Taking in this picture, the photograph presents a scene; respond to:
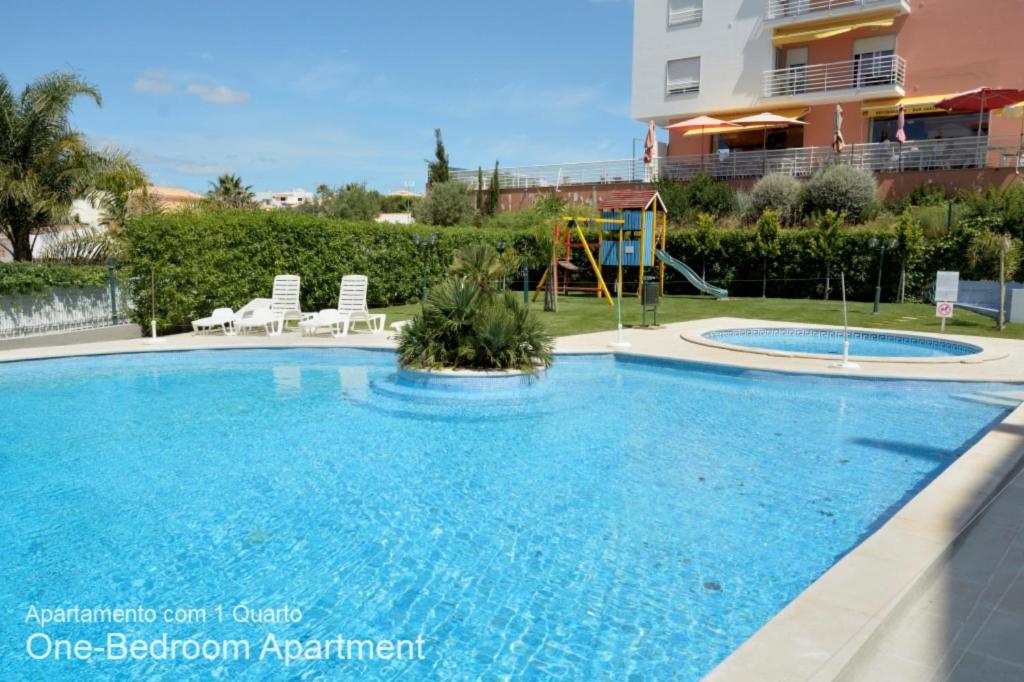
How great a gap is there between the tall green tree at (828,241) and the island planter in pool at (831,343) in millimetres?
8280

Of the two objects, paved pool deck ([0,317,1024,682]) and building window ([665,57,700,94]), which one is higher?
building window ([665,57,700,94])

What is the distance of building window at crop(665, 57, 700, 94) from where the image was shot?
34072 millimetres

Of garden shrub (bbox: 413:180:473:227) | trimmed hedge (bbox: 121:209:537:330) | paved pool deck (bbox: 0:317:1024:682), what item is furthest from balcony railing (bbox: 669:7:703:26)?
paved pool deck (bbox: 0:317:1024:682)

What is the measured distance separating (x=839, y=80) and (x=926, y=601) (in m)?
32.4

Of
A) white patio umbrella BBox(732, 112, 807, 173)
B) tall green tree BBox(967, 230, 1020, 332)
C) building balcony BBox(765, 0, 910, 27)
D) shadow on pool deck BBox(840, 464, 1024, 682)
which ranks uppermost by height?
building balcony BBox(765, 0, 910, 27)

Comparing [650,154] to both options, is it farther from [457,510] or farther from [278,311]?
[457,510]

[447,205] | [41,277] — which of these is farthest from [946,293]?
[447,205]

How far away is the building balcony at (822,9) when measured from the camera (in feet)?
94.0

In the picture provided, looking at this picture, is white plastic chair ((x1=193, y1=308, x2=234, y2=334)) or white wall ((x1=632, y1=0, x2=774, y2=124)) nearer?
white plastic chair ((x1=193, y1=308, x2=234, y2=334))

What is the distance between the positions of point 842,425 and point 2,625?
8.34m

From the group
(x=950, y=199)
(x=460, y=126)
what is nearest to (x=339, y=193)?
(x=460, y=126)

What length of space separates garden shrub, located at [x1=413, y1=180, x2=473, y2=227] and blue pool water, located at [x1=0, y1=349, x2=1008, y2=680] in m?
27.5

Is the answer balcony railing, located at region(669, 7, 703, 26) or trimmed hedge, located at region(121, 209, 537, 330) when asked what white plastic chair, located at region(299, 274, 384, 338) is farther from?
balcony railing, located at region(669, 7, 703, 26)

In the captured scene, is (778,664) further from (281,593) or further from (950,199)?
(950,199)
